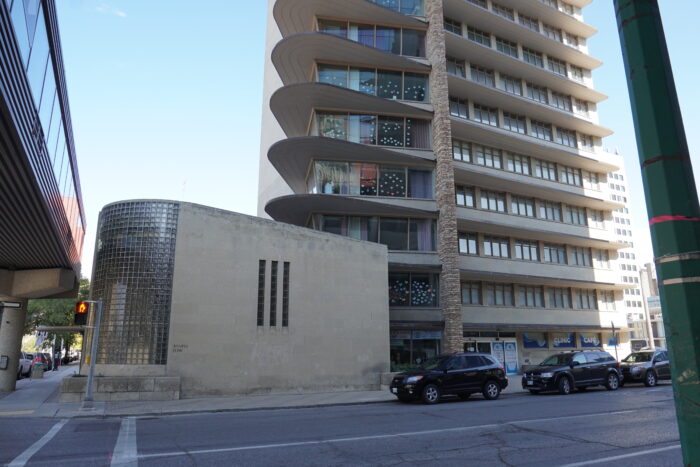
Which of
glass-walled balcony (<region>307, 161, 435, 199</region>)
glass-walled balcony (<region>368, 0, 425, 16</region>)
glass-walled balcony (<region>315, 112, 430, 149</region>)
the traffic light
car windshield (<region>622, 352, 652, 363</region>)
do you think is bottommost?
car windshield (<region>622, 352, 652, 363</region>)

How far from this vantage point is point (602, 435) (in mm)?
10008

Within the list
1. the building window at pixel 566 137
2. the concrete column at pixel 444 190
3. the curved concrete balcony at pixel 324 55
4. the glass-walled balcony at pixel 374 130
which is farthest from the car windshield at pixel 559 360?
the building window at pixel 566 137

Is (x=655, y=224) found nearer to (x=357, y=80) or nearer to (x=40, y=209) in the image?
(x=40, y=209)

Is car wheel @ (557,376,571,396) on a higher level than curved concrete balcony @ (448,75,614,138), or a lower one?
lower

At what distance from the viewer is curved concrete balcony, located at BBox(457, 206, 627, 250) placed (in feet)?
104

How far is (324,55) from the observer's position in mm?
28156

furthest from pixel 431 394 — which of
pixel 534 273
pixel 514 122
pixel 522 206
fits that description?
pixel 514 122

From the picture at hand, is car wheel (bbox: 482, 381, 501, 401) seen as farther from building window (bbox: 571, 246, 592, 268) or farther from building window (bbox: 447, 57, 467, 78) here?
building window (bbox: 447, 57, 467, 78)

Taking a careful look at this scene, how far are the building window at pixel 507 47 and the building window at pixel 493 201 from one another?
1155 cm

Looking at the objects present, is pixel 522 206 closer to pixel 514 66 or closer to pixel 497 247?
pixel 497 247

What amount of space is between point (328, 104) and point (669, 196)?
26.7 meters

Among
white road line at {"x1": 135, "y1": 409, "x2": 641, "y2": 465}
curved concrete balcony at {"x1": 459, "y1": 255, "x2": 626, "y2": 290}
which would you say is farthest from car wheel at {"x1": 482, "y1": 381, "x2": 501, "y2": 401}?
curved concrete balcony at {"x1": 459, "y1": 255, "x2": 626, "y2": 290}

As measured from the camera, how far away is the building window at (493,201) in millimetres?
33250

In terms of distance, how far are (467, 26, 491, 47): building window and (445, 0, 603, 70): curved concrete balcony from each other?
1.24ft
